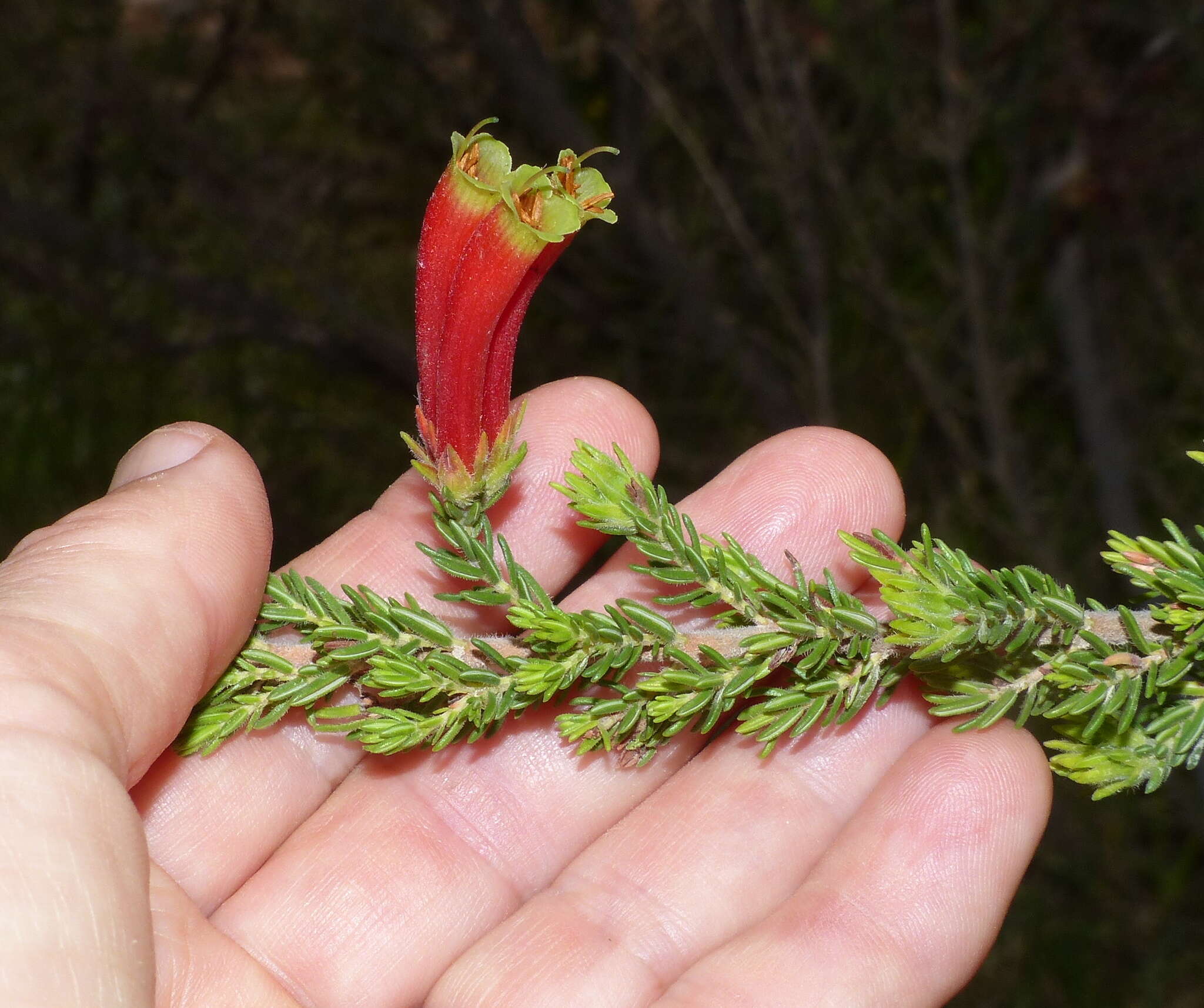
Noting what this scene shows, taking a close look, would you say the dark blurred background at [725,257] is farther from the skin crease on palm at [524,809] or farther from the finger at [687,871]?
the finger at [687,871]

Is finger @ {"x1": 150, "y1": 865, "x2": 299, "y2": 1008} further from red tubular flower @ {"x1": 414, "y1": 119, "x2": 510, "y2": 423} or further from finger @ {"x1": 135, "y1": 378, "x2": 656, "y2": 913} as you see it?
red tubular flower @ {"x1": 414, "y1": 119, "x2": 510, "y2": 423}


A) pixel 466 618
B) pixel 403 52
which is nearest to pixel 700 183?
pixel 403 52

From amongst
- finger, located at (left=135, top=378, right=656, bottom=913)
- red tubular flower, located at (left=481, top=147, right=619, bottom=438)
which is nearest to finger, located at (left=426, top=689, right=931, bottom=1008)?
finger, located at (left=135, top=378, right=656, bottom=913)

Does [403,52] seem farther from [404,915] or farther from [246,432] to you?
[404,915]

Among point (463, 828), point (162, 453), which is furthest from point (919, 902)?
point (162, 453)

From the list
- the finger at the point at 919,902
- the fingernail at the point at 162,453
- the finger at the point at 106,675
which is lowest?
the finger at the point at 919,902

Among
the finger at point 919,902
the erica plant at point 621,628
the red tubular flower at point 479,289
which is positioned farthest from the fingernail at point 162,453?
the finger at point 919,902
